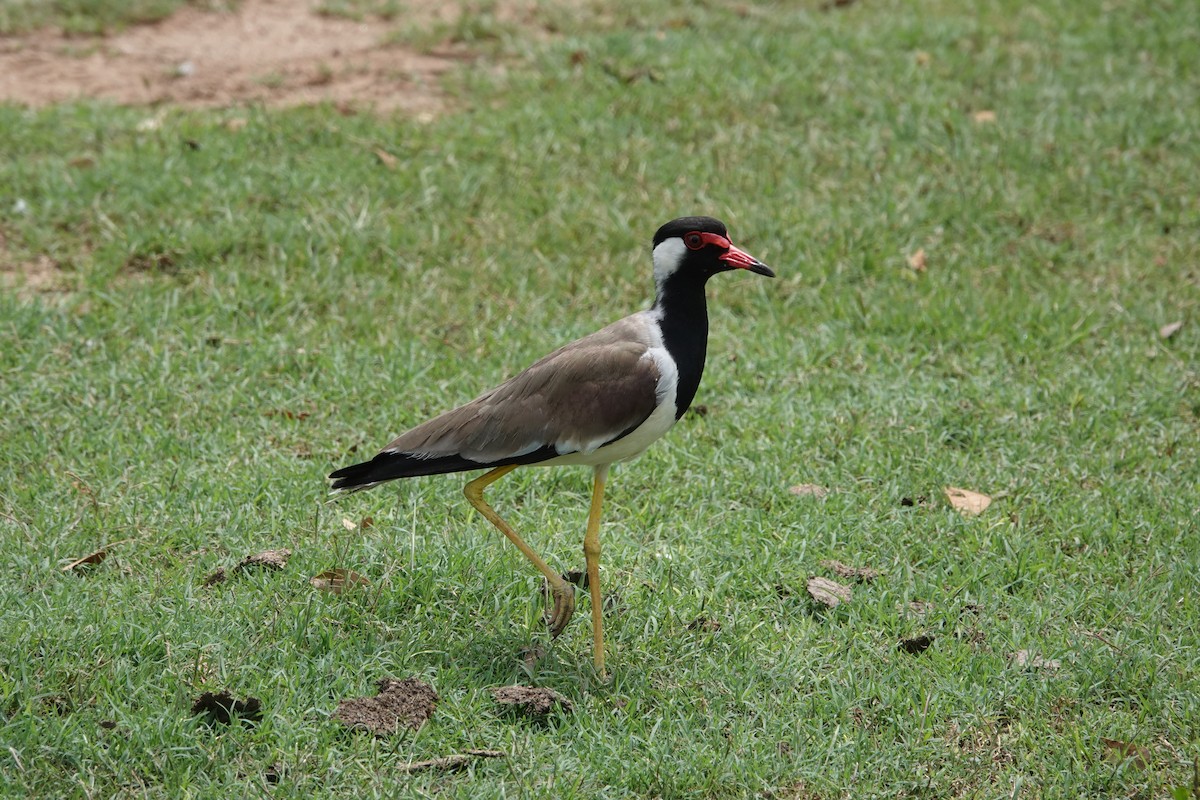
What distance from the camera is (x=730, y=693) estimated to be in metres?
4.45

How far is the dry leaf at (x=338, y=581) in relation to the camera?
481cm

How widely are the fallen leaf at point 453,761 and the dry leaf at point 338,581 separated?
0.95 m

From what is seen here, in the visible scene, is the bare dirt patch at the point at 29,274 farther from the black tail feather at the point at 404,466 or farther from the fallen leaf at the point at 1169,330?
the fallen leaf at the point at 1169,330

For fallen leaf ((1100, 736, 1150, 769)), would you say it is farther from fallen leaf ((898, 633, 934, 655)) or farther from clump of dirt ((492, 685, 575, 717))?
clump of dirt ((492, 685, 575, 717))

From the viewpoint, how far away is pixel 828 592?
500 cm

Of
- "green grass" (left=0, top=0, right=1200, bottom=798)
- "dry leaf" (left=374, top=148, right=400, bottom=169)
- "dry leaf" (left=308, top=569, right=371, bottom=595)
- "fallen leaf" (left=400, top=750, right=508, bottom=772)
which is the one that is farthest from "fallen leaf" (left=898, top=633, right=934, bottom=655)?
"dry leaf" (left=374, top=148, right=400, bottom=169)

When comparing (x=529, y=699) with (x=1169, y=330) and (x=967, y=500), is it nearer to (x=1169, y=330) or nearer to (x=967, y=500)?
(x=967, y=500)

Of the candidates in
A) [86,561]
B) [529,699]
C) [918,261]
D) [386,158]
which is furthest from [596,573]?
[386,158]

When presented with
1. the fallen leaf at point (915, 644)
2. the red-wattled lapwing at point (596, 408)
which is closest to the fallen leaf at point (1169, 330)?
the fallen leaf at point (915, 644)

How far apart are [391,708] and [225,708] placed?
506 millimetres

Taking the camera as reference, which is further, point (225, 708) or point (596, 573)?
point (596, 573)

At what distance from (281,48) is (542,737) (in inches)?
273

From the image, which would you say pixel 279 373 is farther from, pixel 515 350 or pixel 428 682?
pixel 428 682

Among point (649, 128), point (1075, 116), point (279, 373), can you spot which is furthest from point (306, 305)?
point (1075, 116)
